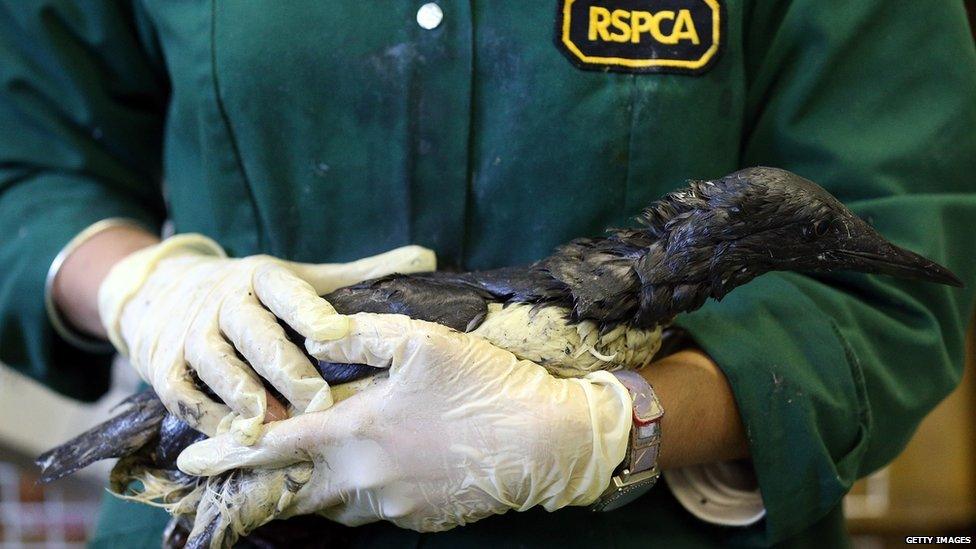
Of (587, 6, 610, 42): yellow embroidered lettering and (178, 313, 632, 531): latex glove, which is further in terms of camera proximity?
(587, 6, 610, 42): yellow embroidered lettering

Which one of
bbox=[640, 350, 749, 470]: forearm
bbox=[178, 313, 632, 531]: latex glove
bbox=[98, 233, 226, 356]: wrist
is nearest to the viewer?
bbox=[178, 313, 632, 531]: latex glove

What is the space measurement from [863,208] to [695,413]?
0.38m

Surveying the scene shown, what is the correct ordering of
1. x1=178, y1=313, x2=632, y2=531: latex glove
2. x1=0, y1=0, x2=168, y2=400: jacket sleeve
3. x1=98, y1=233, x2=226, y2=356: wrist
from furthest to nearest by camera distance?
x1=0, y1=0, x2=168, y2=400: jacket sleeve → x1=98, y1=233, x2=226, y2=356: wrist → x1=178, y1=313, x2=632, y2=531: latex glove

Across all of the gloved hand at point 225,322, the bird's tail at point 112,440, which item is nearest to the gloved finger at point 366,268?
the gloved hand at point 225,322

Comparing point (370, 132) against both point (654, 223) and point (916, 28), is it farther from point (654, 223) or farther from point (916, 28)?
point (916, 28)

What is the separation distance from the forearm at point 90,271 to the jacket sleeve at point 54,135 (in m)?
0.03

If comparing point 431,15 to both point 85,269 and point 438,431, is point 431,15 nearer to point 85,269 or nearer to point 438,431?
point 438,431

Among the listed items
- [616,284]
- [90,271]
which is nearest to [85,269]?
[90,271]

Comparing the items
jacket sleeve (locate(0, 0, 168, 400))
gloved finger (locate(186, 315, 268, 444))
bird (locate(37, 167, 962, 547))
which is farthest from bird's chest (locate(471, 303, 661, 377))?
jacket sleeve (locate(0, 0, 168, 400))

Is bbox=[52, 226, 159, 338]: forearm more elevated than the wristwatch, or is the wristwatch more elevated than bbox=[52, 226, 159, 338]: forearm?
bbox=[52, 226, 159, 338]: forearm

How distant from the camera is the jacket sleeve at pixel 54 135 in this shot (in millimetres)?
1406

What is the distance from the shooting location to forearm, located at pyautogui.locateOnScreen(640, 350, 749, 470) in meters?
1.10

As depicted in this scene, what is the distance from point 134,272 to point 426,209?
438 millimetres

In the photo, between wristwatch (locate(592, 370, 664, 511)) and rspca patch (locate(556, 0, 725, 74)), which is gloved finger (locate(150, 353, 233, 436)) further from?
rspca patch (locate(556, 0, 725, 74))
